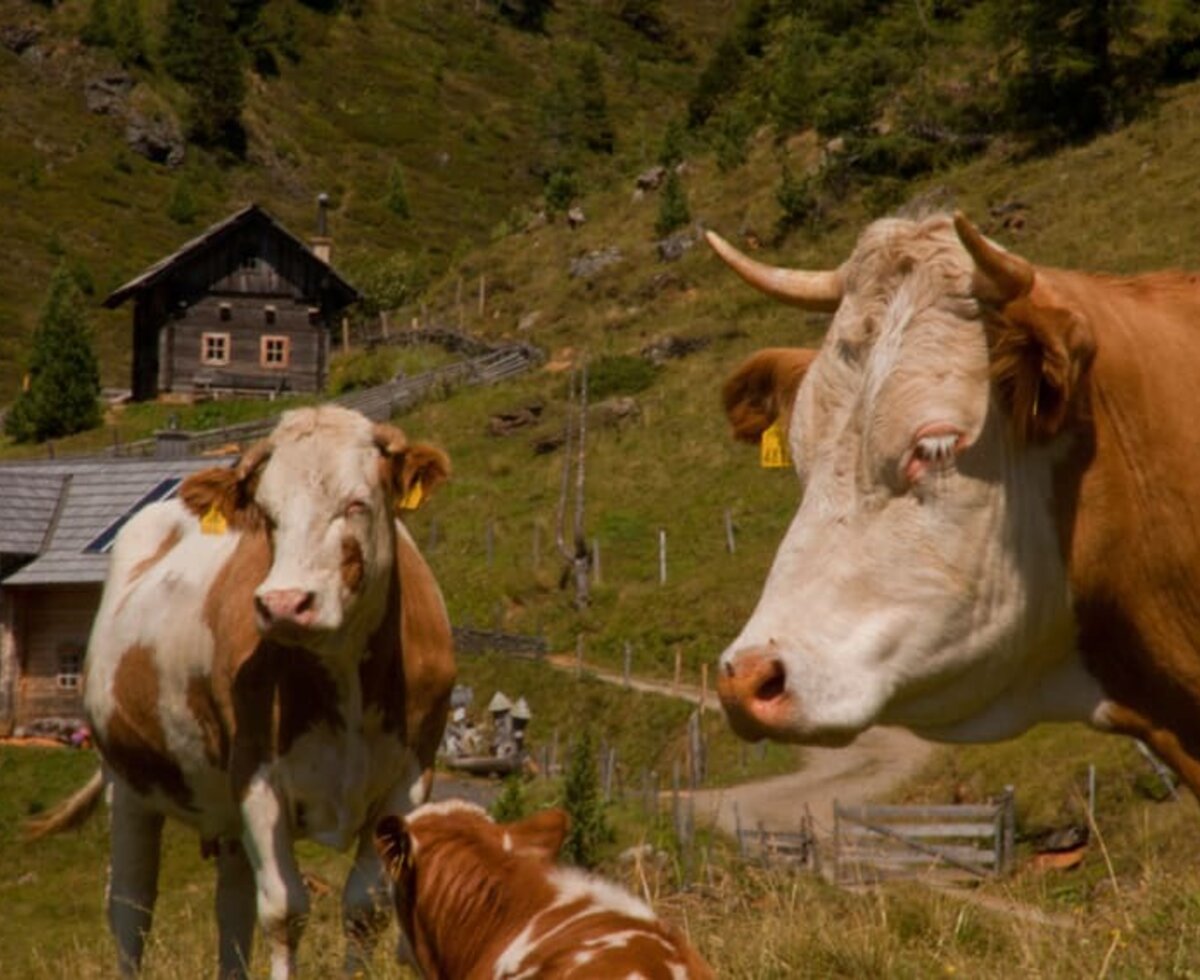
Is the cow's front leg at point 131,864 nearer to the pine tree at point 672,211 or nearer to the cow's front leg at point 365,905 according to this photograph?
the cow's front leg at point 365,905

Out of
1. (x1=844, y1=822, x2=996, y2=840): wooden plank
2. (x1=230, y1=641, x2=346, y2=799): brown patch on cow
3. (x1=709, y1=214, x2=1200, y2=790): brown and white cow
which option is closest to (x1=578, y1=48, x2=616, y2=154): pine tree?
(x1=844, y1=822, x2=996, y2=840): wooden plank

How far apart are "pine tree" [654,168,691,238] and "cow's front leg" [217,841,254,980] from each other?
5687cm

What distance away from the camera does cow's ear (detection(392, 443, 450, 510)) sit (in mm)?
9156

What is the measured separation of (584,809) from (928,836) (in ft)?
12.9

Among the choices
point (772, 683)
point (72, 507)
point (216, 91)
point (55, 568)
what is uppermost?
point (216, 91)

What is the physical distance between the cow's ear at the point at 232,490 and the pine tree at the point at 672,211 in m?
57.2

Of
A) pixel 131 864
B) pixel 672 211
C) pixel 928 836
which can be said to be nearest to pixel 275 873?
pixel 131 864

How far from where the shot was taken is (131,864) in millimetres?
10727

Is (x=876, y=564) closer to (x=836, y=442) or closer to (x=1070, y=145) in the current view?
(x=836, y=442)

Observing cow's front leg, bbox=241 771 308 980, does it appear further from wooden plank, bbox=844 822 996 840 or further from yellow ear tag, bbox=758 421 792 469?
wooden plank, bbox=844 822 996 840

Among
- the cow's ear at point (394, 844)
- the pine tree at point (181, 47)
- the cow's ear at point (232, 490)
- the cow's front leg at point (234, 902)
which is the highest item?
the pine tree at point (181, 47)

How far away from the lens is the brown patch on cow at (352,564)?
28.2 feet

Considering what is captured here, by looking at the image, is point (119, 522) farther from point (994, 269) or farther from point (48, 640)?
point (994, 269)

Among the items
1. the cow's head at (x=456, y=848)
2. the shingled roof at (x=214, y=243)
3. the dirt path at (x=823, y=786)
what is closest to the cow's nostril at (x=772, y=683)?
the cow's head at (x=456, y=848)
